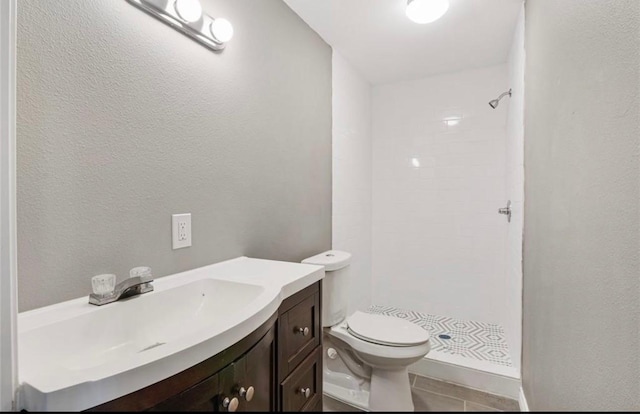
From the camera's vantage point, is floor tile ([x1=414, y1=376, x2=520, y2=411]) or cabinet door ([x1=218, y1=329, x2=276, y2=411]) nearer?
cabinet door ([x1=218, y1=329, x2=276, y2=411])

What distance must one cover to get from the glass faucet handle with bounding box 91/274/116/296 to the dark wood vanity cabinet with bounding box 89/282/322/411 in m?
0.43

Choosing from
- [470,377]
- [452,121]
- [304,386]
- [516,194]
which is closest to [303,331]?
[304,386]

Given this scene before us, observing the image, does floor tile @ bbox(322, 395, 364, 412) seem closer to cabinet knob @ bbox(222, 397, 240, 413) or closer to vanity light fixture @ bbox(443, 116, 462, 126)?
cabinet knob @ bbox(222, 397, 240, 413)

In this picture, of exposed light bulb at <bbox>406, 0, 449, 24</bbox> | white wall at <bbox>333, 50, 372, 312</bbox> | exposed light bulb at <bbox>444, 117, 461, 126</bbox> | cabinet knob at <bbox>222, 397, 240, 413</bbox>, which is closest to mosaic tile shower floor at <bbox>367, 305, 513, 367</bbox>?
white wall at <bbox>333, 50, 372, 312</bbox>

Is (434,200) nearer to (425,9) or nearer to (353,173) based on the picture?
(353,173)

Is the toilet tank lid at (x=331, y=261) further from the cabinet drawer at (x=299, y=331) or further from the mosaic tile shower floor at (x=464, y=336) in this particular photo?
the mosaic tile shower floor at (x=464, y=336)

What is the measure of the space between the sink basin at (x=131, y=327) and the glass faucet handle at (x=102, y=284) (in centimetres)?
5

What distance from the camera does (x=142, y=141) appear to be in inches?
40.4

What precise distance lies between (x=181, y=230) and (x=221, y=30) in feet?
2.68

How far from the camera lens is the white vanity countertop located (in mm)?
479

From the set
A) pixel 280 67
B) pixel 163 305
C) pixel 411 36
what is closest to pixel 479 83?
pixel 411 36

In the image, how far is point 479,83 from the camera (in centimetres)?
267

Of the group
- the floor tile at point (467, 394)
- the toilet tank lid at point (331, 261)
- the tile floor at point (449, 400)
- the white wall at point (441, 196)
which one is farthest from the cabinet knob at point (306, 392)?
the white wall at point (441, 196)

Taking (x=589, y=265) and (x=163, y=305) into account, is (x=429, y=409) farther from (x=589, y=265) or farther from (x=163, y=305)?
(x=163, y=305)
